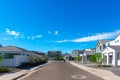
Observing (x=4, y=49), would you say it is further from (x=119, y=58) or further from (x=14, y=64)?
(x=119, y=58)

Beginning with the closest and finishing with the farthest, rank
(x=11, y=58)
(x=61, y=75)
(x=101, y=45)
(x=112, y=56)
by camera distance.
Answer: (x=61, y=75), (x=11, y=58), (x=112, y=56), (x=101, y=45)

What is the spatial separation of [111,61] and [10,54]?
68.9 ft

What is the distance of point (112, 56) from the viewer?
4381 cm

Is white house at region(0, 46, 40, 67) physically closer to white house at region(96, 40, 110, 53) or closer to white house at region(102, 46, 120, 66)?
white house at region(102, 46, 120, 66)

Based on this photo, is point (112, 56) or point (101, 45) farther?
point (101, 45)

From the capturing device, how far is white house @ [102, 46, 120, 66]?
4141 cm

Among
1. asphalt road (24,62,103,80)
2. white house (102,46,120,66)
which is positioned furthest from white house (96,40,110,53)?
asphalt road (24,62,103,80)

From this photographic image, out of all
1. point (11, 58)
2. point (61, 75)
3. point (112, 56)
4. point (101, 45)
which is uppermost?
point (101, 45)

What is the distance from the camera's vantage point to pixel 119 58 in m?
41.3

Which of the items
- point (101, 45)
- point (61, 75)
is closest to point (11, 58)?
point (61, 75)

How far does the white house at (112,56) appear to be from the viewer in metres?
41.4

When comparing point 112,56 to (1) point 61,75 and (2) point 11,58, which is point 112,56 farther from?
(1) point 61,75

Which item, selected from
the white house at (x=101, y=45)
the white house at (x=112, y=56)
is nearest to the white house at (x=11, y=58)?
the white house at (x=112, y=56)

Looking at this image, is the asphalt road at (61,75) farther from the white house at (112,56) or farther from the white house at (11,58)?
the white house at (112,56)
